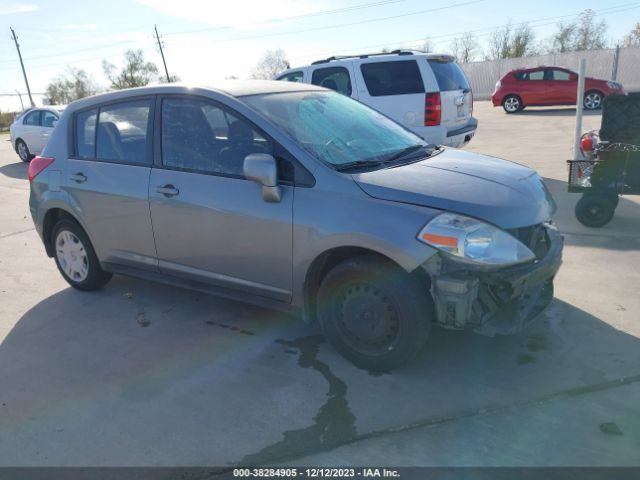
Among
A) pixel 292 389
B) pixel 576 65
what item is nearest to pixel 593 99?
pixel 576 65

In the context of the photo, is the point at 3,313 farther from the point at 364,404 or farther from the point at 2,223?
the point at 2,223

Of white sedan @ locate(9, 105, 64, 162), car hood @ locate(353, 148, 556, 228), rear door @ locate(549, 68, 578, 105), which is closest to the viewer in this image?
car hood @ locate(353, 148, 556, 228)

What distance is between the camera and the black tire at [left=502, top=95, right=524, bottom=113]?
20672 millimetres

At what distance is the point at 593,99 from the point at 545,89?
1721mm

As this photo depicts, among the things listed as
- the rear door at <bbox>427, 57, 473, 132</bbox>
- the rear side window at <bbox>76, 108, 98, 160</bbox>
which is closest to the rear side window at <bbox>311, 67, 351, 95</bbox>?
the rear door at <bbox>427, 57, 473, 132</bbox>

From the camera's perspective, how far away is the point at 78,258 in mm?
4879

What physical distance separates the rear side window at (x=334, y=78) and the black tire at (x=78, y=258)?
215 inches

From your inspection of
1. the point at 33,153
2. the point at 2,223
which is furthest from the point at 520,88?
the point at 2,223

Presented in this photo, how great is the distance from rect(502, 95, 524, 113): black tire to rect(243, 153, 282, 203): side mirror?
19698 millimetres

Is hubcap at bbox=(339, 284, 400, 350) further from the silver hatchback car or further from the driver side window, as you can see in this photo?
the driver side window

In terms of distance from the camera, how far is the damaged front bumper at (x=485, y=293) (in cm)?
292

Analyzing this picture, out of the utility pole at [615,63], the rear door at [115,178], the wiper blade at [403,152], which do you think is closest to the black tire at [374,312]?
the wiper blade at [403,152]

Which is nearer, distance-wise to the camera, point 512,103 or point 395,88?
point 395,88

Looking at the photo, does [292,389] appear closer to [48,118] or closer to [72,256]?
[72,256]
